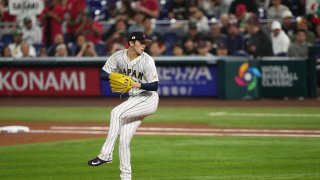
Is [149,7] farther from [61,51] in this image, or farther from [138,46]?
[138,46]

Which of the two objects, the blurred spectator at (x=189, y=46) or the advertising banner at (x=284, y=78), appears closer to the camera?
the advertising banner at (x=284, y=78)

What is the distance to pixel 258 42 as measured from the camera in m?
20.6

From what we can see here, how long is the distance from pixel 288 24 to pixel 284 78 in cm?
165

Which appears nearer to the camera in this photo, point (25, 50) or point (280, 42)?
point (280, 42)

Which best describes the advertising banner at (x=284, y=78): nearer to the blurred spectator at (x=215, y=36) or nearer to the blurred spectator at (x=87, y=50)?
the blurred spectator at (x=215, y=36)

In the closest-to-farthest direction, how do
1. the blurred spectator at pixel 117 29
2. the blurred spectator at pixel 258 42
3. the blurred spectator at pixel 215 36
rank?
the blurred spectator at pixel 258 42 → the blurred spectator at pixel 215 36 → the blurred spectator at pixel 117 29

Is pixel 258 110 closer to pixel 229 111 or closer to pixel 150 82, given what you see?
pixel 229 111

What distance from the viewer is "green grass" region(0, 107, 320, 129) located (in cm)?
1639

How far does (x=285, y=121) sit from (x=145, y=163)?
581 centimetres

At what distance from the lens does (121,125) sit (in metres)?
9.68

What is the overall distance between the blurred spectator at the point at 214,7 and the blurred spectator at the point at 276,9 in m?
1.61

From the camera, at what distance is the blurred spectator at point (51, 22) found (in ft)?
76.1

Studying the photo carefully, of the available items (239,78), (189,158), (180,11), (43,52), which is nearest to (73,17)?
(43,52)

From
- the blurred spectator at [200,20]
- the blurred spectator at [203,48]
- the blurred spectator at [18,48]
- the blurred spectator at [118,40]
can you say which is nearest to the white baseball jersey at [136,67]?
the blurred spectator at [203,48]
